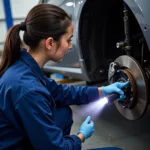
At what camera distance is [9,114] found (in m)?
0.69

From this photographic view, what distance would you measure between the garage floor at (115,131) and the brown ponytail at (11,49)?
0.78 metres

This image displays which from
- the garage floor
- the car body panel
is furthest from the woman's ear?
the garage floor

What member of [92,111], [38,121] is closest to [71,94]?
[38,121]

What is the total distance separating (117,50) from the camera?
153 centimetres

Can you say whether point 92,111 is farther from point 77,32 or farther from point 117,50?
point 77,32

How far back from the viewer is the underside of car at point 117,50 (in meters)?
1.05

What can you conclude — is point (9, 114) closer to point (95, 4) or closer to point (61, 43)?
point (61, 43)

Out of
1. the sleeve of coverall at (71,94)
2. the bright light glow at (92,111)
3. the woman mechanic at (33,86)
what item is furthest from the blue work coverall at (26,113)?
the bright light glow at (92,111)

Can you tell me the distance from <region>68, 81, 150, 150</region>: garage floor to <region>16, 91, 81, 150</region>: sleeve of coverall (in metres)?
0.70

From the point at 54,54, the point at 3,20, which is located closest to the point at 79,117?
the point at 54,54

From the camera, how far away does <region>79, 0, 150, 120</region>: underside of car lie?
1051 mm

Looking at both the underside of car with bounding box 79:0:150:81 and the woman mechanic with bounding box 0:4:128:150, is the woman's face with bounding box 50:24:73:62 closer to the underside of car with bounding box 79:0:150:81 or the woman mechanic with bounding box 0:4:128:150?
the woman mechanic with bounding box 0:4:128:150

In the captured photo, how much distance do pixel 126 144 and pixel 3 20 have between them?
409cm

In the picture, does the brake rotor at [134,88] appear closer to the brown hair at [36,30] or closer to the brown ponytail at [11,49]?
the brown hair at [36,30]
